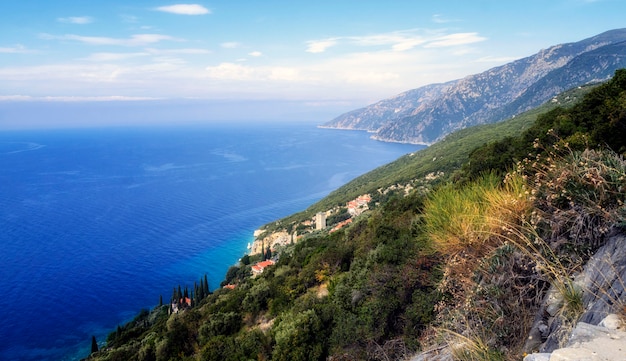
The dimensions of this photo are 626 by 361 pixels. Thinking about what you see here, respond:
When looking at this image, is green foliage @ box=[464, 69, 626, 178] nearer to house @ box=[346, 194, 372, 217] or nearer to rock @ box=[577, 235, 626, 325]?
rock @ box=[577, 235, 626, 325]

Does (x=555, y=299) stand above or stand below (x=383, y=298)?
above

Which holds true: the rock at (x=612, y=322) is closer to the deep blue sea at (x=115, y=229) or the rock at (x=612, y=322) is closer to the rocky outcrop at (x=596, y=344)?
the rocky outcrop at (x=596, y=344)

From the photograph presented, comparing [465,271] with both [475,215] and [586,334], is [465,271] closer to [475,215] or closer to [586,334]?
[475,215]

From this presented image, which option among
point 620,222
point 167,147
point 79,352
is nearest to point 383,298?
point 620,222

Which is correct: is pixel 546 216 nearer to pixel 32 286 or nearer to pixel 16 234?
pixel 32 286

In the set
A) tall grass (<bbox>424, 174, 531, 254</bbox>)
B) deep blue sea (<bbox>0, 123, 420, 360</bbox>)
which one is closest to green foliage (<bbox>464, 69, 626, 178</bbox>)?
tall grass (<bbox>424, 174, 531, 254</bbox>)

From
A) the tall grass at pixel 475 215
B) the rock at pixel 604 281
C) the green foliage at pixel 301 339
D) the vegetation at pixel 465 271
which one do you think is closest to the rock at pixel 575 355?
the rock at pixel 604 281

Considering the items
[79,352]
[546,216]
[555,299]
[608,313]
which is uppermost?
[546,216]
